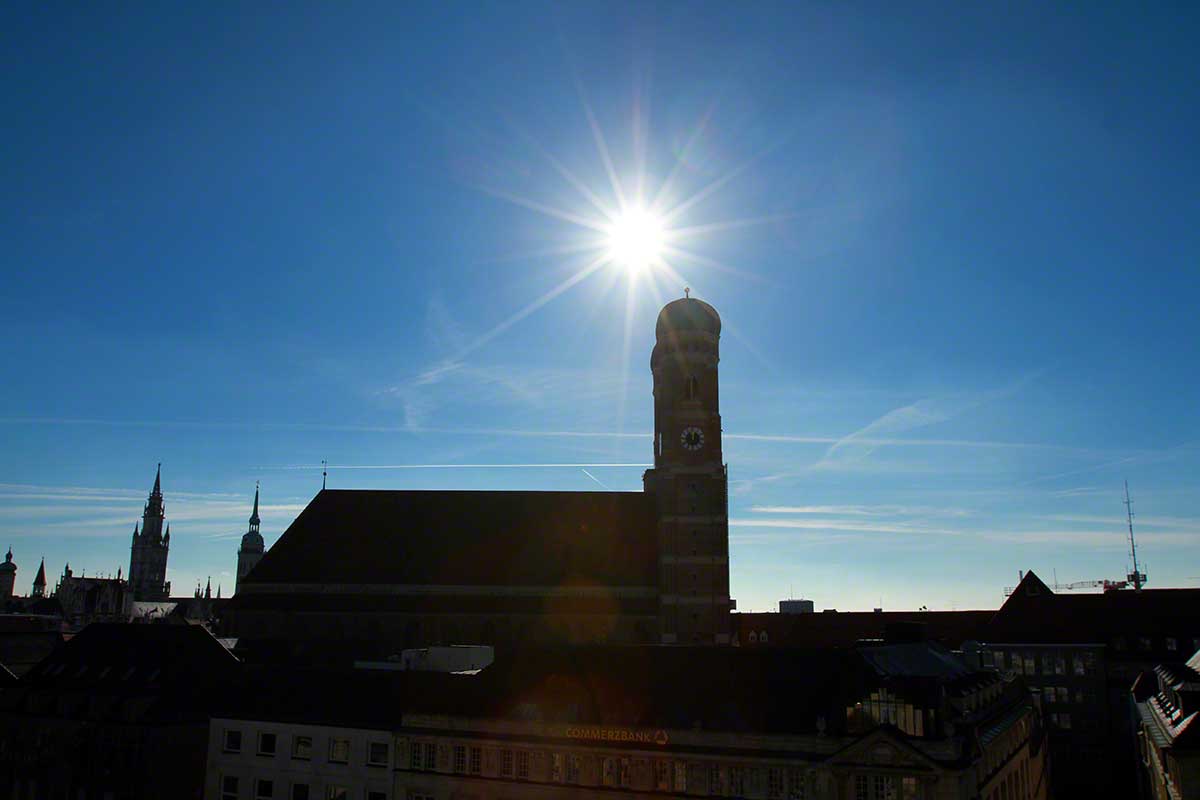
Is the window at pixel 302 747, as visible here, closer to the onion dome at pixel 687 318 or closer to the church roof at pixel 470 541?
the church roof at pixel 470 541

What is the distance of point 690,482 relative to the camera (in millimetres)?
73750

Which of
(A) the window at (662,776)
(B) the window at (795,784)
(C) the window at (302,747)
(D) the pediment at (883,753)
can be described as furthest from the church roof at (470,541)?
(D) the pediment at (883,753)

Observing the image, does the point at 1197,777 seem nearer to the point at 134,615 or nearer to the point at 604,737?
the point at 604,737

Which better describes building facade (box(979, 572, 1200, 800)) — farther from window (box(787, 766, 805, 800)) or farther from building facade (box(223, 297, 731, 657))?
window (box(787, 766, 805, 800))

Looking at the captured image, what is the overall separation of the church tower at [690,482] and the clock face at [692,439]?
0.02 meters

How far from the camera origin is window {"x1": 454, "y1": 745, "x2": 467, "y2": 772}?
42.5m

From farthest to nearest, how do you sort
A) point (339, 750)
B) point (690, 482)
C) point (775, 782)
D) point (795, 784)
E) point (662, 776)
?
point (690, 482)
point (339, 750)
point (662, 776)
point (775, 782)
point (795, 784)

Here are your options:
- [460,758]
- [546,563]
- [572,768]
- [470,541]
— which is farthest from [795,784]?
[470,541]

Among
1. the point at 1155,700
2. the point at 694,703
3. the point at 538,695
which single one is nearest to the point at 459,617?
the point at 538,695

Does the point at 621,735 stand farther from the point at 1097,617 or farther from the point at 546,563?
the point at 1097,617

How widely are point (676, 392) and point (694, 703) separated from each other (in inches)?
1498

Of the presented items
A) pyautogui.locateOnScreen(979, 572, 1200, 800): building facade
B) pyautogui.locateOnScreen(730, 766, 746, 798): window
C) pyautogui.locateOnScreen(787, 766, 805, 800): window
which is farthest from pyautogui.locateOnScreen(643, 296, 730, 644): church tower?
pyautogui.locateOnScreen(787, 766, 805, 800): window

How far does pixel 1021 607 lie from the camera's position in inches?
3423

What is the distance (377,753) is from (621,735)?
13023 millimetres
